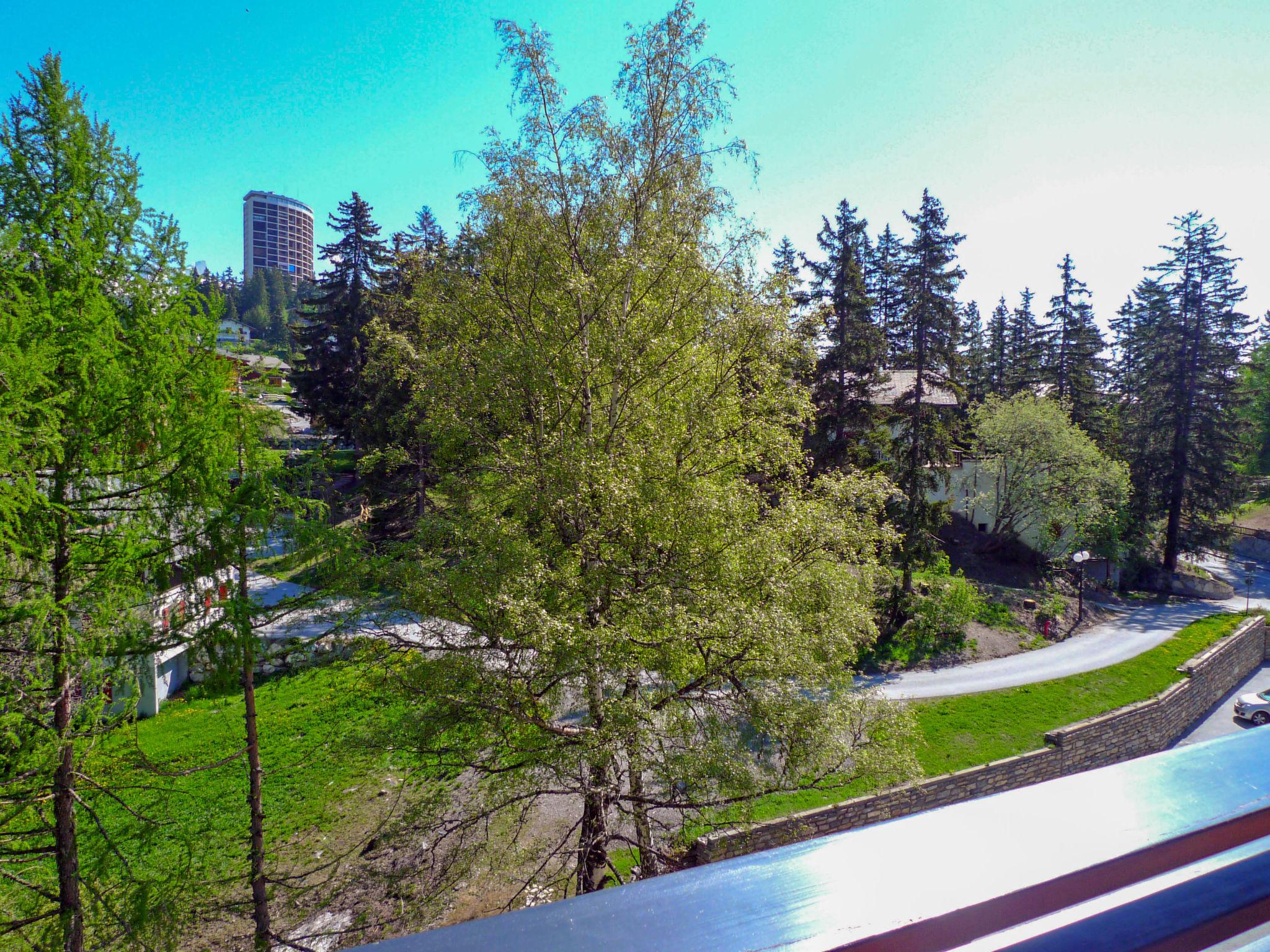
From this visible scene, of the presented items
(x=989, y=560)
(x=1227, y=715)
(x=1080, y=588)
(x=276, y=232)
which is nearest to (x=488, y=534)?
(x=1227, y=715)

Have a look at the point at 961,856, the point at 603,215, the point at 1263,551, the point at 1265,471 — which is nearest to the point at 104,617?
the point at 961,856

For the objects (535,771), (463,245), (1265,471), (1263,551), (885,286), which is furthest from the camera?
(1265,471)

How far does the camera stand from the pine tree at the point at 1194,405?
27.6 metres

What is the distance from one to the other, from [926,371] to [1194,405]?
17929mm

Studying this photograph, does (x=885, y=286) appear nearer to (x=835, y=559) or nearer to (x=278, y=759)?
(x=835, y=559)

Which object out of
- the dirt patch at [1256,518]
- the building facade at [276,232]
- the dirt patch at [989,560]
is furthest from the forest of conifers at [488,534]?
the building facade at [276,232]

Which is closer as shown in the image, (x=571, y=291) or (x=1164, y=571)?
(x=571, y=291)

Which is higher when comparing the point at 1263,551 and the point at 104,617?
the point at 104,617

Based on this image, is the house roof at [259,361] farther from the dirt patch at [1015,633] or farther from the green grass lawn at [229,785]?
the dirt patch at [1015,633]

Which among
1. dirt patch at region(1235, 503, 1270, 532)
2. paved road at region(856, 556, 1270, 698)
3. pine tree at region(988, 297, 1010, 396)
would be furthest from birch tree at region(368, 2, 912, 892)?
dirt patch at region(1235, 503, 1270, 532)

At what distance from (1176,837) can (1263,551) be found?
5064 centimetres

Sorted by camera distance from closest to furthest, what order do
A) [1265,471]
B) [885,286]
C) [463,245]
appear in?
[463,245] → [885,286] → [1265,471]

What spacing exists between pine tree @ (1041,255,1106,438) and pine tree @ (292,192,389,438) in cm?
3064

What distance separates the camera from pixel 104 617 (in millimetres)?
3957
